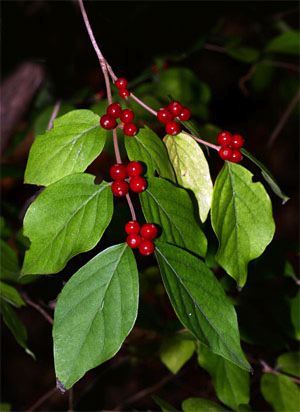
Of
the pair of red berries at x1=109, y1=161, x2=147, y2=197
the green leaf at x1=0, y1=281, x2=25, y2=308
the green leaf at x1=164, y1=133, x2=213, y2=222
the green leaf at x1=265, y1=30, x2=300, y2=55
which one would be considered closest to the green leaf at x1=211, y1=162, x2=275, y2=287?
the green leaf at x1=164, y1=133, x2=213, y2=222

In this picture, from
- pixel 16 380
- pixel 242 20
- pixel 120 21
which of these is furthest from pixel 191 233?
pixel 242 20

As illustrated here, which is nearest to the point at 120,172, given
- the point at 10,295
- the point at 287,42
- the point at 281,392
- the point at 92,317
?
the point at 92,317

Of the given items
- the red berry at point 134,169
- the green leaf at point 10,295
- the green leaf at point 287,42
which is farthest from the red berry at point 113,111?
the green leaf at point 287,42

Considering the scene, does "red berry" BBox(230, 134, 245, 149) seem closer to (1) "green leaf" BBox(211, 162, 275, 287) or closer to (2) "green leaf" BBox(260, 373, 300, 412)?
(1) "green leaf" BBox(211, 162, 275, 287)

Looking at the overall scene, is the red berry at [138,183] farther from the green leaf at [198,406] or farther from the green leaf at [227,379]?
the green leaf at [227,379]

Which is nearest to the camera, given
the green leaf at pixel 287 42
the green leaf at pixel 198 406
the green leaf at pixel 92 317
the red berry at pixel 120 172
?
the green leaf at pixel 92 317
